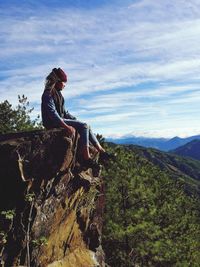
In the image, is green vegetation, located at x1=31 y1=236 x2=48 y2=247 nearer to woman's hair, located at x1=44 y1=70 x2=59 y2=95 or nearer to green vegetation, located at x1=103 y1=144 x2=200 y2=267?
woman's hair, located at x1=44 y1=70 x2=59 y2=95

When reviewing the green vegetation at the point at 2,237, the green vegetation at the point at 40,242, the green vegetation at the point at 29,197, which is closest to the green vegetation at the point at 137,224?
the green vegetation at the point at 40,242

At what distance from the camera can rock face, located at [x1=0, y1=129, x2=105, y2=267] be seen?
13.1m

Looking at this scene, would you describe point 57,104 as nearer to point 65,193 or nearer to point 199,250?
point 65,193

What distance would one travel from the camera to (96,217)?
19.0 meters

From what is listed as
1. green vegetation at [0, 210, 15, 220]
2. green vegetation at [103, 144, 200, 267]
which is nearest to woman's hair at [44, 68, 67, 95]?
green vegetation at [0, 210, 15, 220]

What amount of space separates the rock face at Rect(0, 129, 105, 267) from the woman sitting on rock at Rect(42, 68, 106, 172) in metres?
0.32

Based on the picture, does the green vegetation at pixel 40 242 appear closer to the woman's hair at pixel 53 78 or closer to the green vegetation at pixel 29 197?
the green vegetation at pixel 29 197

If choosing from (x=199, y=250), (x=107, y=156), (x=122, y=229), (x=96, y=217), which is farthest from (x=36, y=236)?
(x=199, y=250)

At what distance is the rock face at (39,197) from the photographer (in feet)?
43.0

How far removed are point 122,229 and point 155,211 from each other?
3849 mm

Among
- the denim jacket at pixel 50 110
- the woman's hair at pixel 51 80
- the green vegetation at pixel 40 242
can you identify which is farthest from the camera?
the woman's hair at pixel 51 80

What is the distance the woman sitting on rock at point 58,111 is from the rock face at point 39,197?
323 mm

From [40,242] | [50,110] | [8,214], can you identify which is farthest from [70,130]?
[40,242]

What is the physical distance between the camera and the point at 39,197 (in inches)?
544
